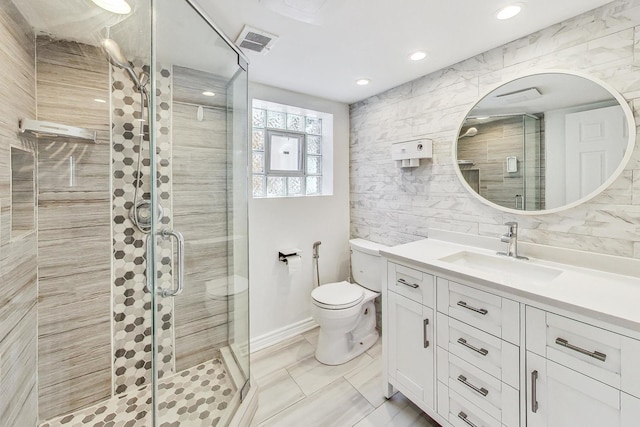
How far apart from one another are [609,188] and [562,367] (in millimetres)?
893

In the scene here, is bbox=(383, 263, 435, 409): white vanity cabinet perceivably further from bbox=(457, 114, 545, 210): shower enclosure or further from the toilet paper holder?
the toilet paper holder

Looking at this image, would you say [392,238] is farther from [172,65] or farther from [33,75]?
[33,75]

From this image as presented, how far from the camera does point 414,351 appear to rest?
1502 millimetres

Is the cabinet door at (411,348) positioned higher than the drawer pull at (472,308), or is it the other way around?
the drawer pull at (472,308)

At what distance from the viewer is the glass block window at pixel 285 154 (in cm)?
238

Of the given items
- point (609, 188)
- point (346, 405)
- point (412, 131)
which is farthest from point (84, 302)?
point (609, 188)

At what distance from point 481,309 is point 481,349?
0.18 metres

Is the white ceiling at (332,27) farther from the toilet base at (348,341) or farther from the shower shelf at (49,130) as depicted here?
the toilet base at (348,341)

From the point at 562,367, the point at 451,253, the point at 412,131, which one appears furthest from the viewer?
the point at 412,131

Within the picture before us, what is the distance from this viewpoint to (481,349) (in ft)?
3.98

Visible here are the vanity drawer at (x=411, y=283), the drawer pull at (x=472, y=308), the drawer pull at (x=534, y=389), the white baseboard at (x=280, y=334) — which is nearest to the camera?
the drawer pull at (x=534, y=389)

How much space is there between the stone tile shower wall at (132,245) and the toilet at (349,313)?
1.04m

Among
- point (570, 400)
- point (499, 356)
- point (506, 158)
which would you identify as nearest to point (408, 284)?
point (499, 356)

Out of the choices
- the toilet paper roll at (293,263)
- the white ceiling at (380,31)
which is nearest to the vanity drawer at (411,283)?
the toilet paper roll at (293,263)
